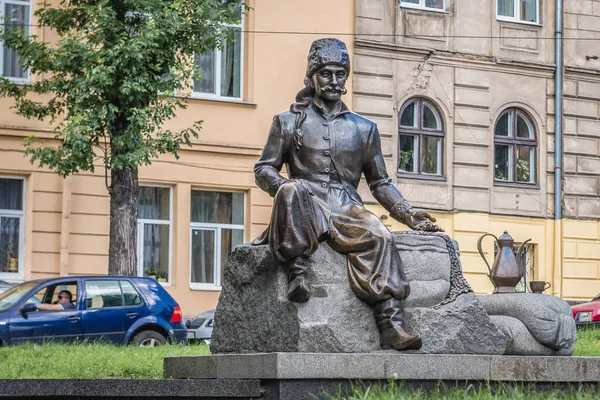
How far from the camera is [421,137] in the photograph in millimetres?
30391

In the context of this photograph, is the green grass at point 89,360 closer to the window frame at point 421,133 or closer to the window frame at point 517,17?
the window frame at point 421,133

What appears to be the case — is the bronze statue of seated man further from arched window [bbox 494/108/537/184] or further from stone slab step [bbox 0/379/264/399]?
arched window [bbox 494/108/537/184]

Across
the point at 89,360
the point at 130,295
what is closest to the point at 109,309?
the point at 130,295

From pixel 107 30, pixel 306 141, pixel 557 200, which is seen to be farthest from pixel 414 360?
pixel 557 200

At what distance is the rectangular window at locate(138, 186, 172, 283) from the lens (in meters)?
27.1

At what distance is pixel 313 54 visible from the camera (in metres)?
10.8

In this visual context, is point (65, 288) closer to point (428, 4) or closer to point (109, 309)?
point (109, 309)

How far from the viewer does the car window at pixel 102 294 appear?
20.0 metres

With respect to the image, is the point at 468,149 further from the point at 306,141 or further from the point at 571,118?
the point at 306,141

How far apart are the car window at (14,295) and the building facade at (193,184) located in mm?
5472

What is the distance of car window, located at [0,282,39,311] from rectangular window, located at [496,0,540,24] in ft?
48.1

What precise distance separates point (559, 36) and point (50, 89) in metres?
13.5

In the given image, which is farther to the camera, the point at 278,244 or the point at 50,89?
the point at 50,89

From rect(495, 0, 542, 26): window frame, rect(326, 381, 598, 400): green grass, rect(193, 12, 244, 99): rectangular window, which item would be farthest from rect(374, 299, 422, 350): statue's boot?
rect(495, 0, 542, 26): window frame
